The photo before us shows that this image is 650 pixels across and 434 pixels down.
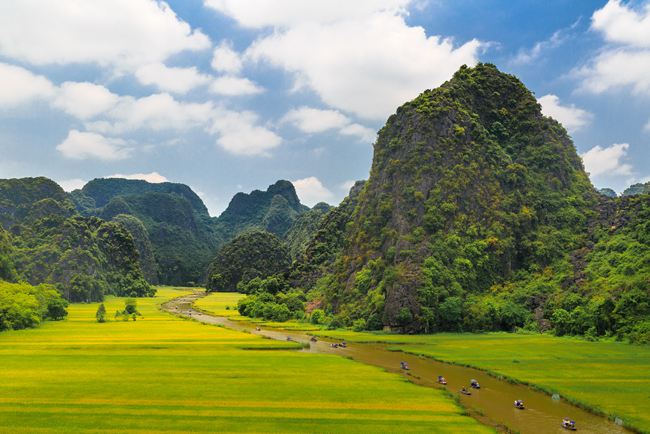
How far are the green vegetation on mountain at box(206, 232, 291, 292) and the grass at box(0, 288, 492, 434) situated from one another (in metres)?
142

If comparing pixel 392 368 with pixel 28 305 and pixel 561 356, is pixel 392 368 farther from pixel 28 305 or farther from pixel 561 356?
pixel 28 305

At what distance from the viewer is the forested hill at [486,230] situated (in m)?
57.3

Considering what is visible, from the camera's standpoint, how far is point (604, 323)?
49344 millimetres

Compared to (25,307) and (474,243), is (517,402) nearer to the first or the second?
(474,243)

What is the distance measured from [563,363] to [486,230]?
41.7 m

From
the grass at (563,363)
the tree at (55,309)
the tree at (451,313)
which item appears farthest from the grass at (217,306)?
the tree at (451,313)

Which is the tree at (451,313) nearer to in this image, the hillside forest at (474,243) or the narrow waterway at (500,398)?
the hillside forest at (474,243)

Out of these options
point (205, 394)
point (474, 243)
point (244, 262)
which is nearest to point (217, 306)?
point (244, 262)

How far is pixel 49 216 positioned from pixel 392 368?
473 ft

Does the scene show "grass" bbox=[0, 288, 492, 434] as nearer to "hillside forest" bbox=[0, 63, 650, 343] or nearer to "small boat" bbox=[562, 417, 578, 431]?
"small boat" bbox=[562, 417, 578, 431]

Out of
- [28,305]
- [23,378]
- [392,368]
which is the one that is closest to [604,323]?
[392,368]

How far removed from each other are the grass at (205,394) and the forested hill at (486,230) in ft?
99.9

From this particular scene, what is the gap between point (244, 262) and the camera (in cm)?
18450

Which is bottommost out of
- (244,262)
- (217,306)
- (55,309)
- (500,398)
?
(217,306)
